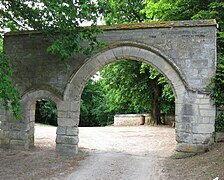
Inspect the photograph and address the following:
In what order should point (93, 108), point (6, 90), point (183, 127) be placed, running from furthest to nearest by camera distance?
point (93, 108)
point (183, 127)
point (6, 90)

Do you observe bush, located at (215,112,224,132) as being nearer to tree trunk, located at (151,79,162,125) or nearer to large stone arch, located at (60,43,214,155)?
large stone arch, located at (60,43,214,155)

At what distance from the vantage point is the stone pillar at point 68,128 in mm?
7992

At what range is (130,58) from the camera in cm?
794

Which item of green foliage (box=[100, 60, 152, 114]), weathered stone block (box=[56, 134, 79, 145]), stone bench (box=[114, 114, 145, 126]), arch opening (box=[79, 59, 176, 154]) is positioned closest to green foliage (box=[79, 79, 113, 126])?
arch opening (box=[79, 59, 176, 154])

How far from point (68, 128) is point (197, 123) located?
3884 millimetres

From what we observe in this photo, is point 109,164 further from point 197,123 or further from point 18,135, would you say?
point 18,135

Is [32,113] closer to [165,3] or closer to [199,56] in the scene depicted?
[199,56]

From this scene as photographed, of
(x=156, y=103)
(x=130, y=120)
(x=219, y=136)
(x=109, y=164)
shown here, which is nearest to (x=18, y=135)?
(x=109, y=164)

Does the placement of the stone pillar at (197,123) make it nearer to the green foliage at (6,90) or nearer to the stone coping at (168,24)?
the stone coping at (168,24)

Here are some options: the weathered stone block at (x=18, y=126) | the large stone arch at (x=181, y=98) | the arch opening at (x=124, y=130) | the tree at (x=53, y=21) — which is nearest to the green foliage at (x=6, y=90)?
the tree at (x=53, y=21)

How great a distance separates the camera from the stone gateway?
7.25 m

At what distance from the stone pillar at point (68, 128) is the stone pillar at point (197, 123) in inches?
129

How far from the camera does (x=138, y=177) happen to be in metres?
5.94

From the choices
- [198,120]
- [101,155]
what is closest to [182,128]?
[198,120]
